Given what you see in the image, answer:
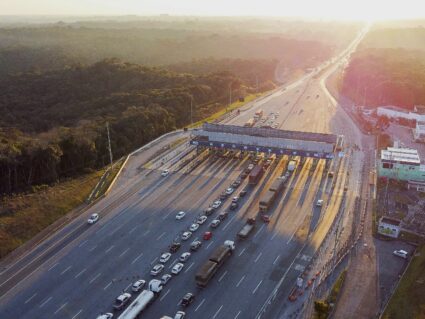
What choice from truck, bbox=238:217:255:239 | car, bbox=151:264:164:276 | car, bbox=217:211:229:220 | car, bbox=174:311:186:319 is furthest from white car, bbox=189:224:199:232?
car, bbox=174:311:186:319

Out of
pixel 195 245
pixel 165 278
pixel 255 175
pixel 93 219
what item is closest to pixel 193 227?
pixel 195 245

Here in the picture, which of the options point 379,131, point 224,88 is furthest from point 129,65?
point 379,131

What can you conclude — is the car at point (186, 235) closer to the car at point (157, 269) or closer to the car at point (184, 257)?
the car at point (184, 257)

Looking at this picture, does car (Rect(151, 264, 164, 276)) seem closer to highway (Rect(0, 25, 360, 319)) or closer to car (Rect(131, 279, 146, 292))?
highway (Rect(0, 25, 360, 319))

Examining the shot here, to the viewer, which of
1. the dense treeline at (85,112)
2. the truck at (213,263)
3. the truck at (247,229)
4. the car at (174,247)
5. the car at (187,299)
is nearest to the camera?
the car at (187,299)

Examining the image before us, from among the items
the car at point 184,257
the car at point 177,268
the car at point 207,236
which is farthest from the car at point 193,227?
the car at point 177,268
